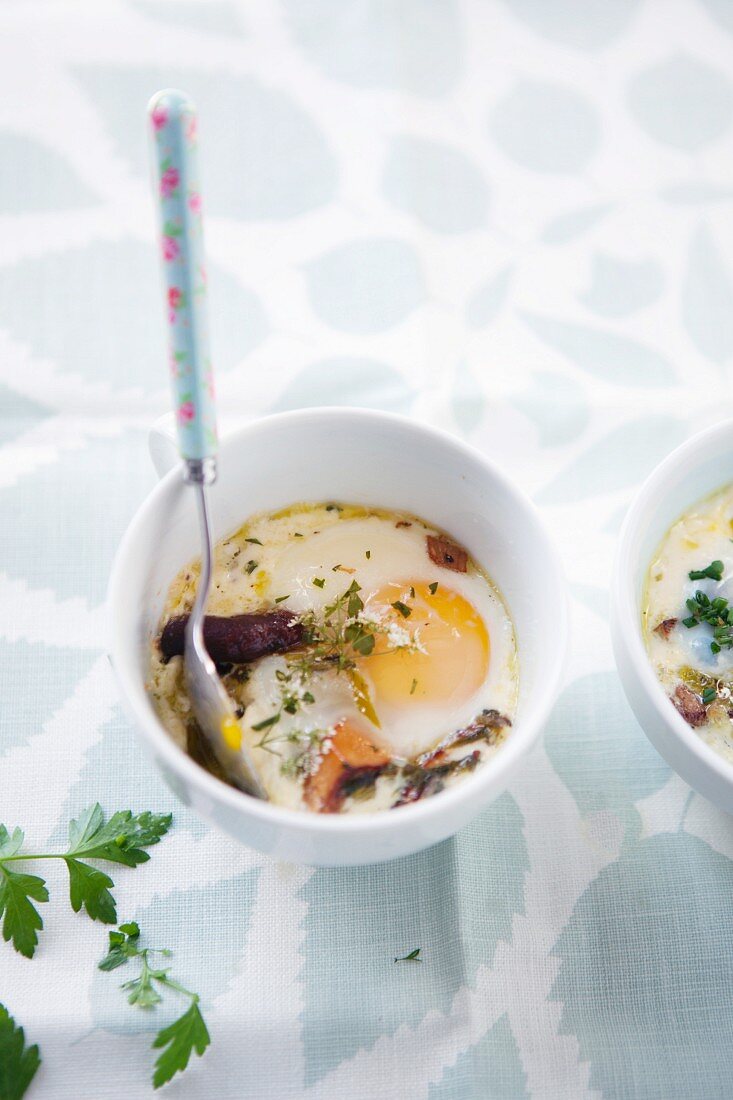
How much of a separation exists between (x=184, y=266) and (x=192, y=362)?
0.13m

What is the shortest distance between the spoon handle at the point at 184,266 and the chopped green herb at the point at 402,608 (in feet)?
1.53

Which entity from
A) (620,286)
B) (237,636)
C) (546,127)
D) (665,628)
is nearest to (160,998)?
(237,636)

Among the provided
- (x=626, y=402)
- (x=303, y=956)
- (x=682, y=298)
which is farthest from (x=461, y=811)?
(x=682, y=298)

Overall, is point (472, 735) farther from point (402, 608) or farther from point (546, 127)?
point (546, 127)

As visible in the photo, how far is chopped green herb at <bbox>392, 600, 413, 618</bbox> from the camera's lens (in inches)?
66.4

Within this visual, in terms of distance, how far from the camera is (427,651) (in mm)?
1653

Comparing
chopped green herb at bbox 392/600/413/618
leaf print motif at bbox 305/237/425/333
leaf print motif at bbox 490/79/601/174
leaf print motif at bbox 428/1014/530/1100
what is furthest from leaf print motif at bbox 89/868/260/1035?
leaf print motif at bbox 490/79/601/174

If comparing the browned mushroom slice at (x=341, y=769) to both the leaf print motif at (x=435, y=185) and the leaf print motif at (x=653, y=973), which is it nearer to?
the leaf print motif at (x=653, y=973)

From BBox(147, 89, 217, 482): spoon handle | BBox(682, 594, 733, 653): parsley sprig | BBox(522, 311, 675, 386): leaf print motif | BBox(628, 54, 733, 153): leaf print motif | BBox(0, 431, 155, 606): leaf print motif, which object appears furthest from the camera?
BBox(628, 54, 733, 153): leaf print motif

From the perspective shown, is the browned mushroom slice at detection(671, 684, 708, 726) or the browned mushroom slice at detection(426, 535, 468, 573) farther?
the browned mushroom slice at detection(426, 535, 468, 573)

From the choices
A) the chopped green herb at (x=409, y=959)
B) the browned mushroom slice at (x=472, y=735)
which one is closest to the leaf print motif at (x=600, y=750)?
the browned mushroom slice at (x=472, y=735)

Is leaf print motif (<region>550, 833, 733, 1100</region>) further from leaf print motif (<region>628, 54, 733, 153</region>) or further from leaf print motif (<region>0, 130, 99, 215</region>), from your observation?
leaf print motif (<region>0, 130, 99, 215</region>)

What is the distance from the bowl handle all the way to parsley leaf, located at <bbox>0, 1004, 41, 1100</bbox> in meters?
0.89

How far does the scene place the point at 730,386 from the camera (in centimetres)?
220
